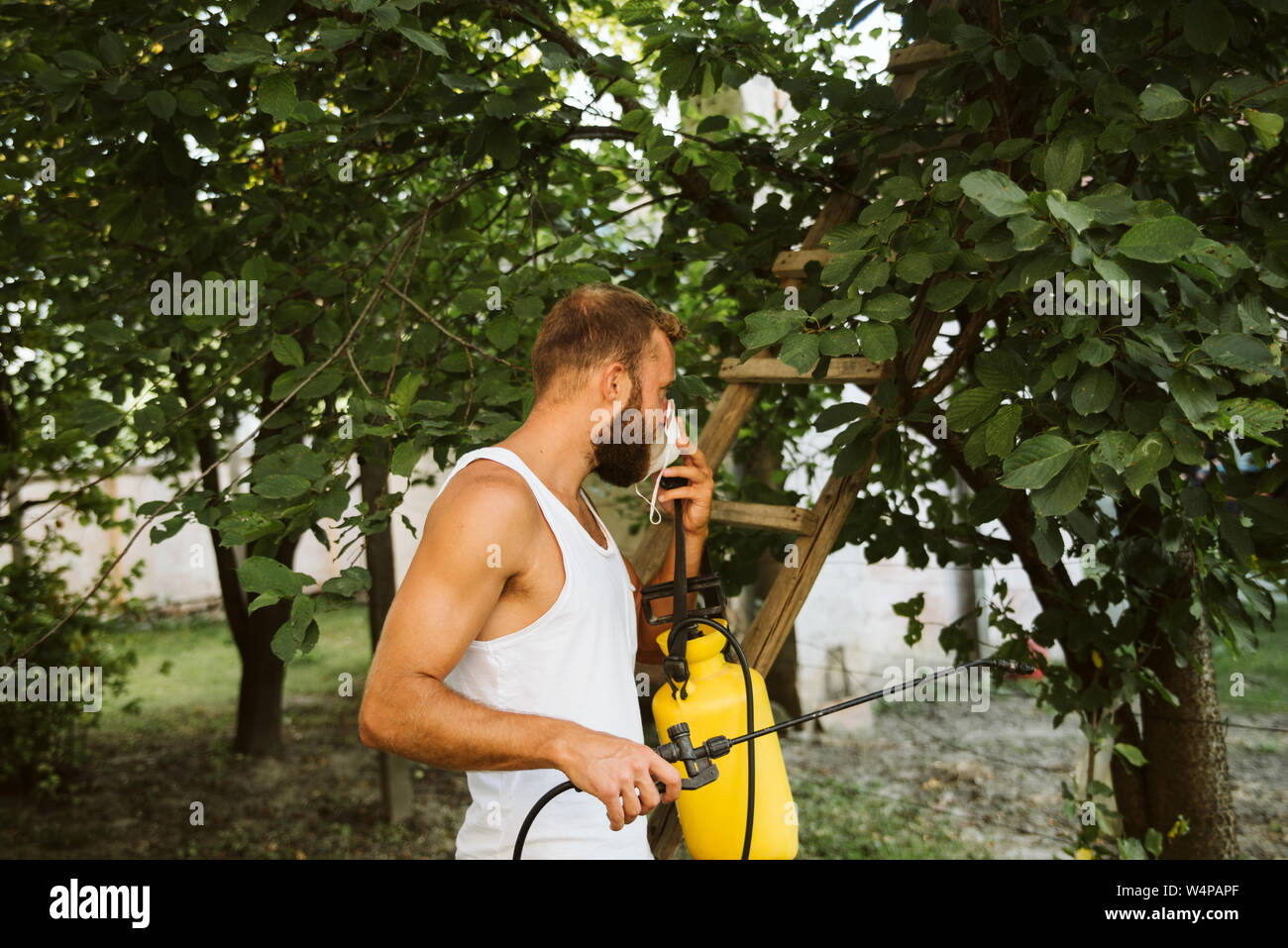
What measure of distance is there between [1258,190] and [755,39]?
62.7 inches

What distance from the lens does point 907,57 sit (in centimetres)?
280

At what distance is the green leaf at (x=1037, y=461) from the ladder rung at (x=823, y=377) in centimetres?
69

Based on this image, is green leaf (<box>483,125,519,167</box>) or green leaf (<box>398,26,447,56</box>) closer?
green leaf (<box>398,26,447,56</box>)

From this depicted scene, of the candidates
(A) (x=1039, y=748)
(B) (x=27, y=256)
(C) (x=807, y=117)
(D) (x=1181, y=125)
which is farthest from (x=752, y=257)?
(A) (x=1039, y=748)

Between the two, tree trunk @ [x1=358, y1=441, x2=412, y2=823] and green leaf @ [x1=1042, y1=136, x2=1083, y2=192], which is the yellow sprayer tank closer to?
green leaf @ [x1=1042, y1=136, x2=1083, y2=192]

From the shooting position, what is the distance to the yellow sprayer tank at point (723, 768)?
2.11 metres

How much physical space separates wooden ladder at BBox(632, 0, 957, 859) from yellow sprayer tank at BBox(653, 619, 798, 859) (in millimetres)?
490

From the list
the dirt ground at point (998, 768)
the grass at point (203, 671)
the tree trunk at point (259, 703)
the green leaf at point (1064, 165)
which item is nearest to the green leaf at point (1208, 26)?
the green leaf at point (1064, 165)

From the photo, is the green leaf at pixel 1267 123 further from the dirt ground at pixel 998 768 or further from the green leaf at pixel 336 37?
the dirt ground at pixel 998 768

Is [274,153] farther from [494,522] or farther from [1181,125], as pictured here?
[1181,125]

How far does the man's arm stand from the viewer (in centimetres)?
156

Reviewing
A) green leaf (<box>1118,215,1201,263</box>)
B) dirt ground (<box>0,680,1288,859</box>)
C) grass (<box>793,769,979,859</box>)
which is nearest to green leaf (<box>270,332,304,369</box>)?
green leaf (<box>1118,215,1201,263</box>)


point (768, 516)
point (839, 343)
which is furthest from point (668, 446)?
point (768, 516)

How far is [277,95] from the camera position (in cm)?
207
